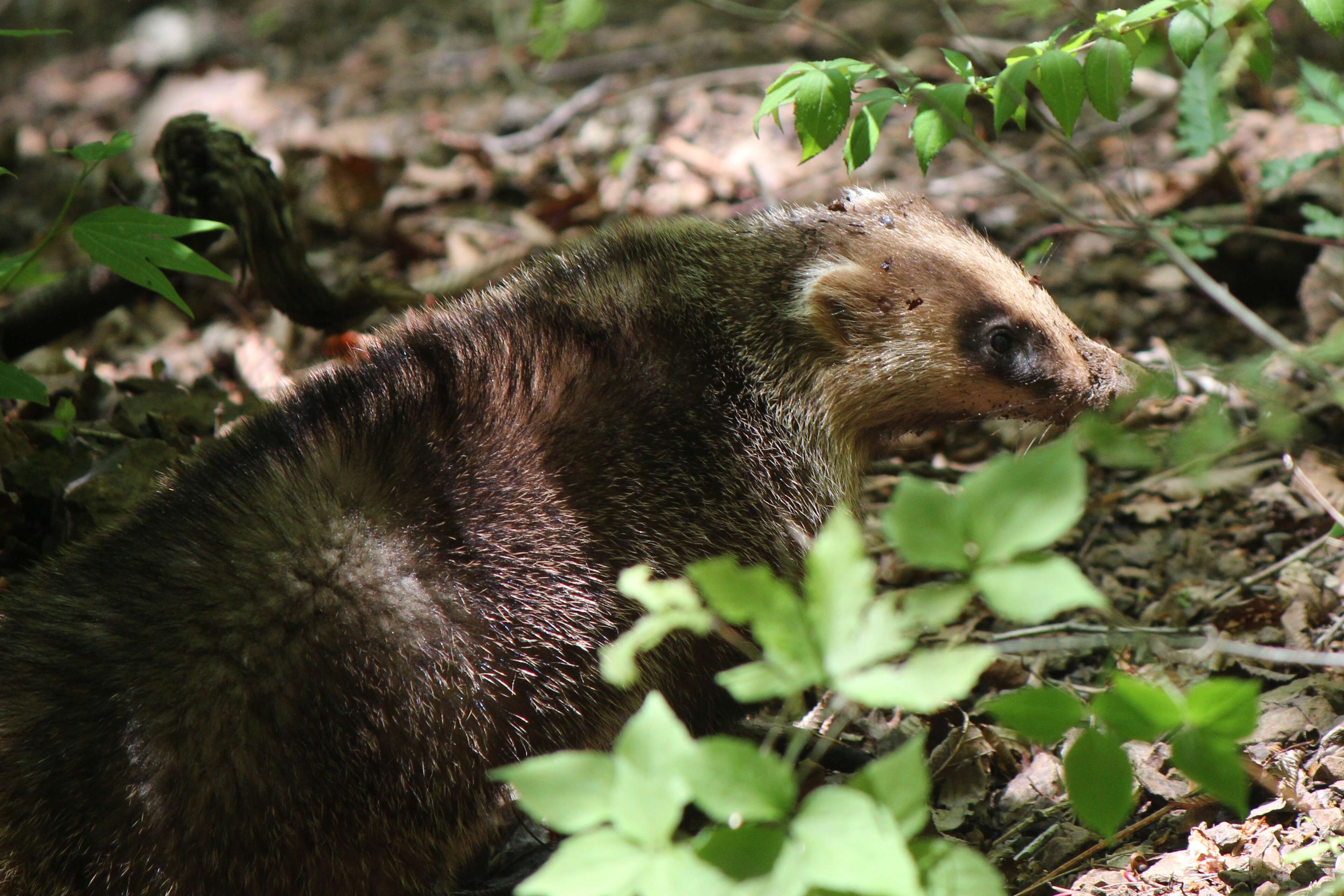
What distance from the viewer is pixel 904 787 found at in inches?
98.2

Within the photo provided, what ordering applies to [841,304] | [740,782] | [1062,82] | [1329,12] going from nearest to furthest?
[740,782] < [1329,12] < [1062,82] < [841,304]

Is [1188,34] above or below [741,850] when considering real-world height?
above

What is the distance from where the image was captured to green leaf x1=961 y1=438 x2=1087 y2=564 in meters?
2.37

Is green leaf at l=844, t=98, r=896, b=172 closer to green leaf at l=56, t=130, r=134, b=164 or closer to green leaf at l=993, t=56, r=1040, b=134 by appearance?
green leaf at l=993, t=56, r=1040, b=134

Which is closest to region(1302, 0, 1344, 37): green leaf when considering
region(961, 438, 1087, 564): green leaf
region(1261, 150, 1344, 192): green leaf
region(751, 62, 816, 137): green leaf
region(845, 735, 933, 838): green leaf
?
Result: region(751, 62, 816, 137): green leaf

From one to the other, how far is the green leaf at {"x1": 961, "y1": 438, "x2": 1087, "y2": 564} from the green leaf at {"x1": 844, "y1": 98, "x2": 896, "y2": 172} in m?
2.31

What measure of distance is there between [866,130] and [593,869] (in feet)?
10.6

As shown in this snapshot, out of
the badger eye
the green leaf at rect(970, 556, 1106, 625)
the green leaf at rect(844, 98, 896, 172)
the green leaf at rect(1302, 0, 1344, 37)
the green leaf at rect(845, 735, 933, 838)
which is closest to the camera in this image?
the green leaf at rect(970, 556, 1106, 625)

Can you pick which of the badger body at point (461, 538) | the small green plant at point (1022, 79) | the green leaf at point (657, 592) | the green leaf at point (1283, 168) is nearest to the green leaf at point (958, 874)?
the green leaf at point (657, 592)

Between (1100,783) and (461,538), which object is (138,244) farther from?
(1100,783)

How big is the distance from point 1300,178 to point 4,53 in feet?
42.3

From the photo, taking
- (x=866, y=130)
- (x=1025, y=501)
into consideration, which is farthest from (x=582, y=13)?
(x=1025, y=501)

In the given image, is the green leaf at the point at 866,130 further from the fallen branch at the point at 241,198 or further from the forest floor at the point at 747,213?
the fallen branch at the point at 241,198

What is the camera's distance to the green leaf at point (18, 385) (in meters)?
3.99
